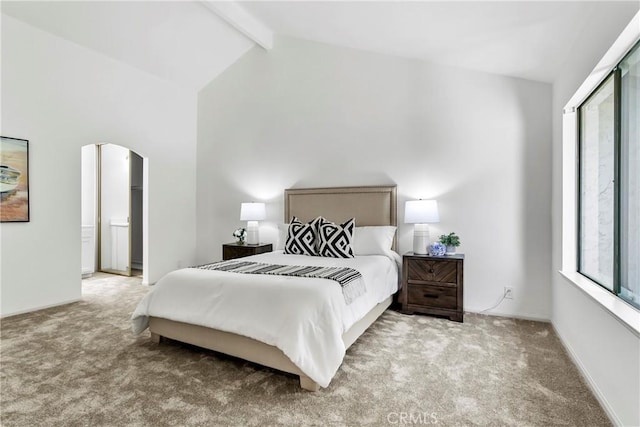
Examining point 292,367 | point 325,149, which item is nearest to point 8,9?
point 325,149

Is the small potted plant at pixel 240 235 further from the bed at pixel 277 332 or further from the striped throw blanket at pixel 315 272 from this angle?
the striped throw blanket at pixel 315 272

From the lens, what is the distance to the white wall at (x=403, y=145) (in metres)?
3.61

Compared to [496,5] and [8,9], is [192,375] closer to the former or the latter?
[496,5]

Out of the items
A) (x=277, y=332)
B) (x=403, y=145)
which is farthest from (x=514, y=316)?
(x=277, y=332)

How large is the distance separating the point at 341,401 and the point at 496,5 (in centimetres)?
304

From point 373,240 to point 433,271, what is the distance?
0.72 meters

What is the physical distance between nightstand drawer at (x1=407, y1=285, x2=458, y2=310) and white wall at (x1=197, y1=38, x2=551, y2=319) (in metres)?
0.49

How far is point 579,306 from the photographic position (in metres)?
2.51

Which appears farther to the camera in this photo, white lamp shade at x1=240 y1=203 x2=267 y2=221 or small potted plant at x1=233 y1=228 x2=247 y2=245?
small potted plant at x1=233 y1=228 x2=247 y2=245

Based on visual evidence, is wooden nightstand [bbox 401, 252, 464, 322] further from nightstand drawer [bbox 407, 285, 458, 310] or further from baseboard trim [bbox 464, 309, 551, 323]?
baseboard trim [bbox 464, 309, 551, 323]

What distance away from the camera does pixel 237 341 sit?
2412 millimetres

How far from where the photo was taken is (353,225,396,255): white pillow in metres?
3.84

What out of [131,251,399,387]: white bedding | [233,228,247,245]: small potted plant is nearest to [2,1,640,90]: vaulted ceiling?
[131,251,399,387]: white bedding
